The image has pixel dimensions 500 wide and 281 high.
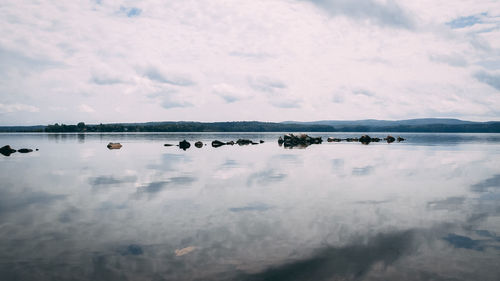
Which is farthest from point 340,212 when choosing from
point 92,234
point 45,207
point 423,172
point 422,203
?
point 423,172

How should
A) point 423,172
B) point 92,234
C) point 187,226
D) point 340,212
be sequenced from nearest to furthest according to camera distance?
point 92,234, point 187,226, point 340,212, point 423,172

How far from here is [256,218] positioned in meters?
12.0

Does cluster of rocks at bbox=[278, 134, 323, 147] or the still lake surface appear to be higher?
cluster of rocks at bbox=[278, 134, 323, 147]

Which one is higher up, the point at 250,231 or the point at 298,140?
the point at 298,140

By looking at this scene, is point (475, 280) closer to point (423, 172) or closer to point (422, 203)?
point (422, 203)

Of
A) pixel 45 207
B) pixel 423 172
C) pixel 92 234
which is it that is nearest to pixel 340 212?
pixel 92 234

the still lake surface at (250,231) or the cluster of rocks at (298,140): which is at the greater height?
the cluster of rocks at (298,140)

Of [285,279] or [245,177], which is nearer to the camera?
[285,279]

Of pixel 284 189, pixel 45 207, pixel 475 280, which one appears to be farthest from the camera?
pixel 284 189

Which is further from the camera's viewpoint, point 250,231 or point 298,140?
point 298,140

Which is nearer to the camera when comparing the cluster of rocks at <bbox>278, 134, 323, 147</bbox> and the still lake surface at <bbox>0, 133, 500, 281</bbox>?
the still lake surface at <bbox>0, 133, 500, 281</bbox>

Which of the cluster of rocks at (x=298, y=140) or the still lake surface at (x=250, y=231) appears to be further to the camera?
the cluster of rocks at (x=298, y=140)

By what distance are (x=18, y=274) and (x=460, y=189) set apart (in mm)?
19408

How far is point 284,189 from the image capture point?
17.7 meters
